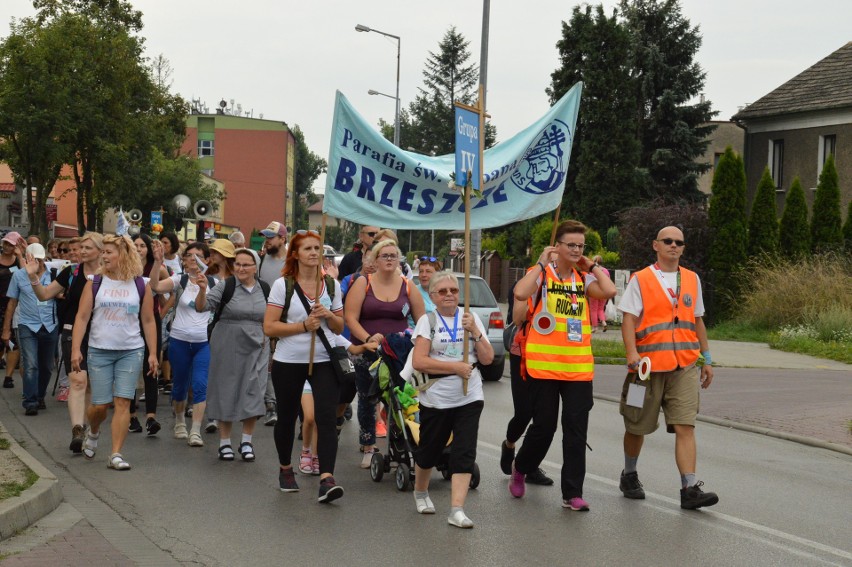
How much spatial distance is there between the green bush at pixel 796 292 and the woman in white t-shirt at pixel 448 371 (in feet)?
66.7

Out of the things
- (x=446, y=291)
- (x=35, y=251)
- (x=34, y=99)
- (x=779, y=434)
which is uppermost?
(x=34, y=99)

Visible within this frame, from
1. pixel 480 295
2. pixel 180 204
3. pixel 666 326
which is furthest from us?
pixel 180 204

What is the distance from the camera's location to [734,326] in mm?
28562

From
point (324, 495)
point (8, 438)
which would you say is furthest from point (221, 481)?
point (8, 438)

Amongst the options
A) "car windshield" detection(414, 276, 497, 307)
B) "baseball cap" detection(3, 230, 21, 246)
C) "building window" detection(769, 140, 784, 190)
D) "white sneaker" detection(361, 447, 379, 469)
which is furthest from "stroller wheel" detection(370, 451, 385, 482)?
"building window" detection(769, 140, 784, 190)

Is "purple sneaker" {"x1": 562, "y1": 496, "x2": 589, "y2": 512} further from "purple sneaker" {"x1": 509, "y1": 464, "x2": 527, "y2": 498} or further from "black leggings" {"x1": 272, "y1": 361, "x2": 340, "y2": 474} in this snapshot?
"black leggings" {"x1": 272, "y1": 361, "x2": 340, "y2": 474}

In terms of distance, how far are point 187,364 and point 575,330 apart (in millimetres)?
4551

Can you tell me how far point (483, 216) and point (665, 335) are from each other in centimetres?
179

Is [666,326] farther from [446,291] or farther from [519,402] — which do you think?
[446,291]

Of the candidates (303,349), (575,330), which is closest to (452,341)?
(575,330)

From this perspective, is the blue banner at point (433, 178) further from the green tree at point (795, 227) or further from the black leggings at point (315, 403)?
the green tree at point (795, 227)

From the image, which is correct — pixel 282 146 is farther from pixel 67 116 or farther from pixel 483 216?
pixel 483 216

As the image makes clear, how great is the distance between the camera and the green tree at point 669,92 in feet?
163

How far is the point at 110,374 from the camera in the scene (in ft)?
29.5
